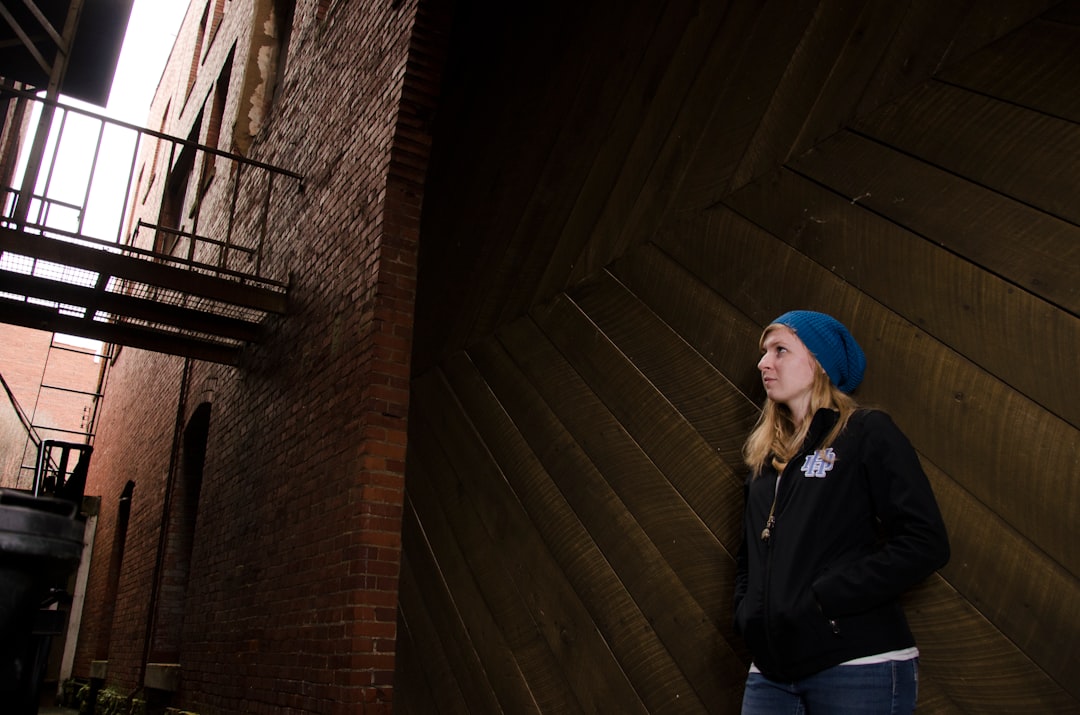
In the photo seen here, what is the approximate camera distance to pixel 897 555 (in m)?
1.47

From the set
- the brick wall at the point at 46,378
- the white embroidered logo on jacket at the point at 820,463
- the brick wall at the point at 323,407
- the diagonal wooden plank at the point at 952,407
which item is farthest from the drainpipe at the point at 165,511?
the brick wall at the point at 46,378

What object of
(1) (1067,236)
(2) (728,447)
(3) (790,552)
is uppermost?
(1) (1067,236)

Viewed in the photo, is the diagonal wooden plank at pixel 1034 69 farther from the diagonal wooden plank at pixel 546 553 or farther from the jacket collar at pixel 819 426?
the diagonal wooden plank at pixel 546 553

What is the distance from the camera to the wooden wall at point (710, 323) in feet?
5.52

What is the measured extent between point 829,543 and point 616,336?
1.37 meters

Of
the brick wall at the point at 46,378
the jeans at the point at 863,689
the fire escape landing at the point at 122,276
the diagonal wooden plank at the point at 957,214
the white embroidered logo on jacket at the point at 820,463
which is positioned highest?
the brick wall at the point at 46,378

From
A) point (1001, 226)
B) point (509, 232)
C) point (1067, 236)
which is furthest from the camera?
point (509, 232)

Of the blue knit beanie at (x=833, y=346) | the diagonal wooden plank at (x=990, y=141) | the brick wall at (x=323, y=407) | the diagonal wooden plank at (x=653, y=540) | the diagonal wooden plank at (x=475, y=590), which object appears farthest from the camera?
the brick wall at (x=323, y=407)

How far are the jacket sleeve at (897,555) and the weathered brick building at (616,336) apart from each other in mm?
275

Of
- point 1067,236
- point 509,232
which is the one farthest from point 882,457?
point 509,232

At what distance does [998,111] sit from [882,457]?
→ 2.89 ft

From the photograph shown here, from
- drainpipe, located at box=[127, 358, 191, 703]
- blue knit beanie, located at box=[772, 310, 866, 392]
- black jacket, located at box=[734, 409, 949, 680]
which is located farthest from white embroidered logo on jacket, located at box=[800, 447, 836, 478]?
drainpipe, located at box=[127, 358, 191, 703]

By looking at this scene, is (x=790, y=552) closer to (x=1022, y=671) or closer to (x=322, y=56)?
(x=1022, y=671)

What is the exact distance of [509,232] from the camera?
3.69 metres
